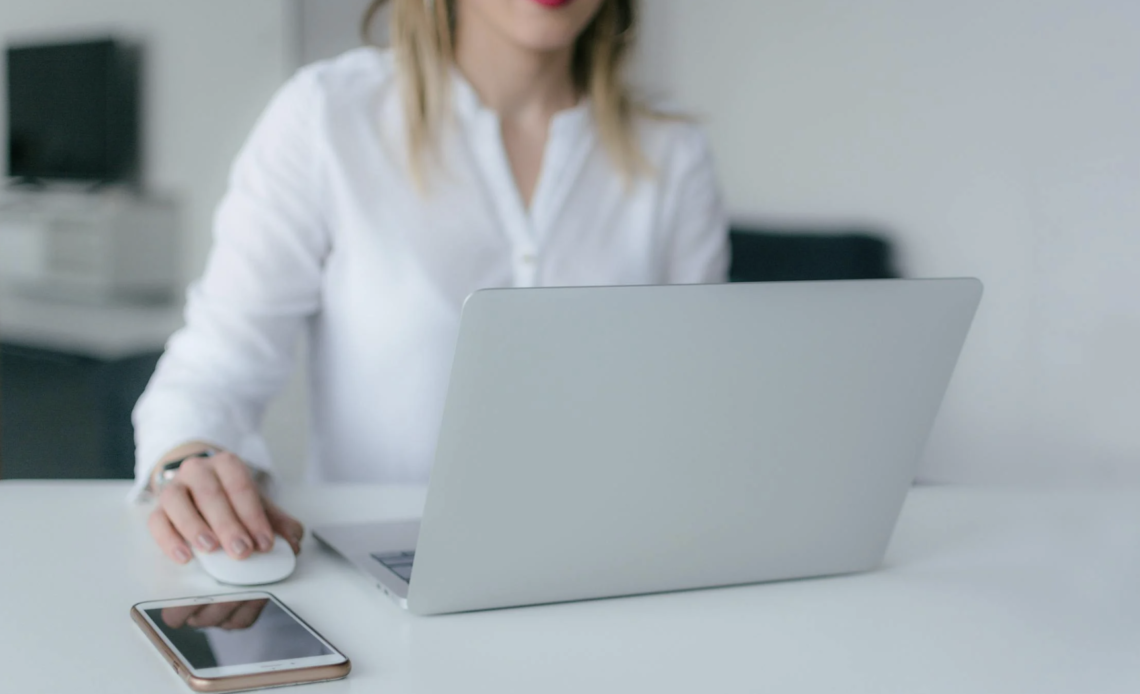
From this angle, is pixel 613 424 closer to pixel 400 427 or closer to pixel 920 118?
pixel 400 427

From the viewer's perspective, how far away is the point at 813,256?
9.88ft

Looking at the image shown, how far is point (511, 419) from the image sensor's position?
0.65 m

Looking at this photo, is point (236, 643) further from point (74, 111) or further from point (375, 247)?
point (74, 111)

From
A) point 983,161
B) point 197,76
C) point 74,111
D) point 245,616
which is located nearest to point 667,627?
point 245,616

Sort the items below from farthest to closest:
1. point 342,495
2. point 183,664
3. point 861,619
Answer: point 342,495
point 861,619
point 183,664

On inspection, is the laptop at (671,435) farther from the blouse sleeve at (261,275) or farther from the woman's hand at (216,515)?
the blouse sleeve at (261,275)

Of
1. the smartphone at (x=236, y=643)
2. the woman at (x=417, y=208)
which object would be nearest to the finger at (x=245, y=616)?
the smartphone at (x=236, y=643)

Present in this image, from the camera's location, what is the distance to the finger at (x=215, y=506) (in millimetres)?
776

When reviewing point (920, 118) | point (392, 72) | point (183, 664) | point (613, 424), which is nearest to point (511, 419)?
point (613, 424)

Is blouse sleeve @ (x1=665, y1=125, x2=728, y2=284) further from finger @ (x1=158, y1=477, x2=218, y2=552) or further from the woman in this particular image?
finger @ (x1=158, y1=477, x2=218, y2=552)

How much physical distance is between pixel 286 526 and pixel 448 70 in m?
0.71

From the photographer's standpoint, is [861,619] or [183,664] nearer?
[183,664]

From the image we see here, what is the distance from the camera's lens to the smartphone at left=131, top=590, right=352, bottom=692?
586 millimetres

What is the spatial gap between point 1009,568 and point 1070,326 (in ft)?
5.02
